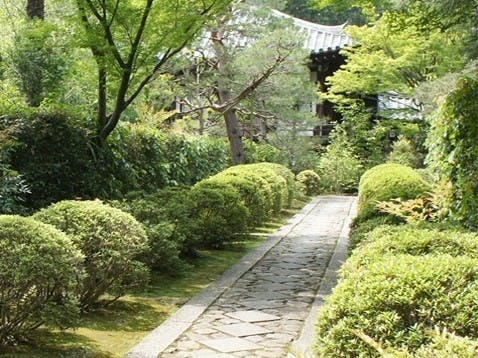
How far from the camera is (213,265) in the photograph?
8.57 meters

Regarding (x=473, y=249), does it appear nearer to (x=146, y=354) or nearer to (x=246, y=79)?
(x=146, y=354)

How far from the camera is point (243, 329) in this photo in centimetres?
531

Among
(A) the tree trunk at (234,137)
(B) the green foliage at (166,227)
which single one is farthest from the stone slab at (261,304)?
(A) the tree trunk at (234,137)

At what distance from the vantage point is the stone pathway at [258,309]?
480 cm

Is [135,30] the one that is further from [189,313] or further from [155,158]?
[189,313]

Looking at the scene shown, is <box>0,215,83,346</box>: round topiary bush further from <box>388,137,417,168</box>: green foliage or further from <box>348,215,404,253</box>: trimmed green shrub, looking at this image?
<box>388,137,417,168</box>: green foliage

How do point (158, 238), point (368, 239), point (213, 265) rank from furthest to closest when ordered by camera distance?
point (213, 265), point (158, 238), point (368, 239)

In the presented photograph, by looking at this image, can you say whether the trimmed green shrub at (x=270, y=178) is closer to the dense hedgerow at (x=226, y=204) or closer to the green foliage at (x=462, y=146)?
the dense hedgerow at (x=226, y=204)

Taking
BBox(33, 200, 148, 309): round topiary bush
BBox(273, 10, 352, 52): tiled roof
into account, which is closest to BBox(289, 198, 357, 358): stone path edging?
BBox(33, 200, 148, 309): round topiary bush

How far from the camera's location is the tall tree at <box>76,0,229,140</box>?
840cm

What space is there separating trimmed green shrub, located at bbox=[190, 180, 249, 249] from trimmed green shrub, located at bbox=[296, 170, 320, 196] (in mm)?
11654

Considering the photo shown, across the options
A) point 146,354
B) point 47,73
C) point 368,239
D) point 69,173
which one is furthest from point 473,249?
point 47,73

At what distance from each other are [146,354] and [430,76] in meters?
16.2

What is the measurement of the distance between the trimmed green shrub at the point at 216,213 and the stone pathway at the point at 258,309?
650mm
